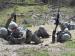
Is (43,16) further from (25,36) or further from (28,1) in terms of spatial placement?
(25,36)

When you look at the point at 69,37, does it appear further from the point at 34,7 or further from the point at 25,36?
the point at 34,7

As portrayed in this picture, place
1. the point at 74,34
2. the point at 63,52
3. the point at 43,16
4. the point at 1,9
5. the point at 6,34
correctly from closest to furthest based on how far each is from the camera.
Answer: the point at 63,52, the point at 6,34, the point at 74,34, the point at 43,16, the point at 1,9

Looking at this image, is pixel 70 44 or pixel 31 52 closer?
pixel 31 52

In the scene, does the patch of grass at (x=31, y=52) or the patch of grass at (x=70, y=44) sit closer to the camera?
the patch of grass at (x=31, y=52)

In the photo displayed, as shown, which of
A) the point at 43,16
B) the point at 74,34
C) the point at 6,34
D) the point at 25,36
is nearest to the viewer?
the point at 25,36

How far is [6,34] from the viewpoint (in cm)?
1343

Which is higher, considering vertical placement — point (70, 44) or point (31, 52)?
point (31, 52)

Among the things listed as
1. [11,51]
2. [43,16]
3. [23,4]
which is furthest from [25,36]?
[23,4]

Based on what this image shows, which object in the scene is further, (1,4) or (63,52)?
(1,4)

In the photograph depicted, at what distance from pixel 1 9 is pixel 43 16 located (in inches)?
171

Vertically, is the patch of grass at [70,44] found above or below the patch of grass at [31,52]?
below

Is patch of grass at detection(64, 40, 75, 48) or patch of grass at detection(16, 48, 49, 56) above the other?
patch of grass at detection(16, 48, 49, 56)

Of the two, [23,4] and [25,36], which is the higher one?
[25,36]

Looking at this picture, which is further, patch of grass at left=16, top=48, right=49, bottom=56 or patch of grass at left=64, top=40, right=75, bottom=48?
patch of grass at left=64, top=40, right=75, bottom=48
